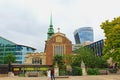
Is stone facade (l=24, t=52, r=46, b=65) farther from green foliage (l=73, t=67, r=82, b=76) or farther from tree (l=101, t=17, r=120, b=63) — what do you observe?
tree (l=101, t=17, r=120, b=63)

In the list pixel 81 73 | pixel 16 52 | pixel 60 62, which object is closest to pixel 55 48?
pixel 60 62

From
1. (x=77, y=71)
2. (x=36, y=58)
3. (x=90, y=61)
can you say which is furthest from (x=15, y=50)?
(x=77, y=71)

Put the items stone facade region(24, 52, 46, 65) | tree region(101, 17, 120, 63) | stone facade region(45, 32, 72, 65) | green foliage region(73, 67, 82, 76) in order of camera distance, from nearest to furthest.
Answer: tree region(101, 17, 120, 63) → green foliage region(73, 67, 82, 76) → stone facade region(45, 32, 72, 65) → stone facade region(24, 52, 46, 65)

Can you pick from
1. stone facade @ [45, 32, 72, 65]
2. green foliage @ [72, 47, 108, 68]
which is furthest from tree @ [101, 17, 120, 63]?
stone facade @ [45, 32, 72, 65]

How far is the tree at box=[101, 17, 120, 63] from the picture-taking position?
1581 inches

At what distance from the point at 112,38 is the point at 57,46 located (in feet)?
185

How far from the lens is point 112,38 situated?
136 feet

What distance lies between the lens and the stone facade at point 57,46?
96.4 meters

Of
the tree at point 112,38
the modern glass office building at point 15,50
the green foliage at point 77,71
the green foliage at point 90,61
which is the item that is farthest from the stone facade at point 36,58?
the tree at point 112,38

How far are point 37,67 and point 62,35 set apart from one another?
30012 mm

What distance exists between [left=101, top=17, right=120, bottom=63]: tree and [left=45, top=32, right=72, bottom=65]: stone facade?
52677 millimetres

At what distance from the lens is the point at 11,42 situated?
163 metres

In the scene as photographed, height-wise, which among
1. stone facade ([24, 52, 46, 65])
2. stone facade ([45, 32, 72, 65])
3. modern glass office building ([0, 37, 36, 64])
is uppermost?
modern glass office building ([0, 37, 36, 64])

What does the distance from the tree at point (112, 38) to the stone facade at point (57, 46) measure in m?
52.7
